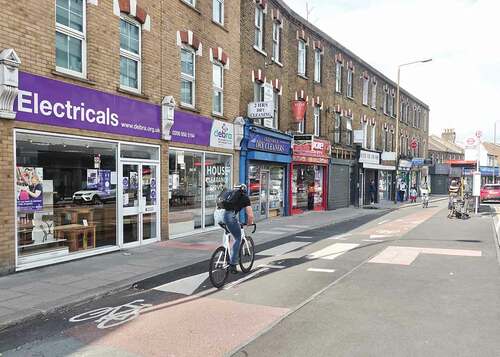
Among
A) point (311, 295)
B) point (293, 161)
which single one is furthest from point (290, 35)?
point (311, 295)

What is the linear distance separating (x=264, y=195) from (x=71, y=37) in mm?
11292

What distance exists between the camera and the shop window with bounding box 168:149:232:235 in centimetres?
1290

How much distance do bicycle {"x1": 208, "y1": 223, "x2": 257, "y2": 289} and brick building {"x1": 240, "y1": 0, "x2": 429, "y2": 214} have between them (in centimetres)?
858

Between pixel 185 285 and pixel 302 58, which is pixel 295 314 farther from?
pixel 302 58

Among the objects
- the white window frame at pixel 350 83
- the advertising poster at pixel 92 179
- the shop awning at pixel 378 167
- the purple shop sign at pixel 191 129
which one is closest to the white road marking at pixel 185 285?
the advertising poster at pixel 92 179

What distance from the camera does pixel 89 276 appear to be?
7.87 meters

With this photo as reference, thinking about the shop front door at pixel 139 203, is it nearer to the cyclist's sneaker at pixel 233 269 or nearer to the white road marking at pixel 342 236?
the cyclist's sneaker at pixel 233 269

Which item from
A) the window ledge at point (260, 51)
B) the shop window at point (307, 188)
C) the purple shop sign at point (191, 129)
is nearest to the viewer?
the purple shop sign at point (191, 129)

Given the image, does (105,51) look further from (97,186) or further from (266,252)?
(266,252)

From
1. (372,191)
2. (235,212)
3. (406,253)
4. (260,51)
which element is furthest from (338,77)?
(235,212)

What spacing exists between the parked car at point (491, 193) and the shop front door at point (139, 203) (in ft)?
104

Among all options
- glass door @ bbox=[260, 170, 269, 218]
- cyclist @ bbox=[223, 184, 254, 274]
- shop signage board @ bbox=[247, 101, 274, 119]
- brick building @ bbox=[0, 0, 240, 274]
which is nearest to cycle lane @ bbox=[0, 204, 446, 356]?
cyclist @ bbox=[223, 184, 254, 274]

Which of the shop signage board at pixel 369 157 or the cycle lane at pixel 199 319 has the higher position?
the shop signage board at pixel 369 157

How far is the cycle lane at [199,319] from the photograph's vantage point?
15.6ft
